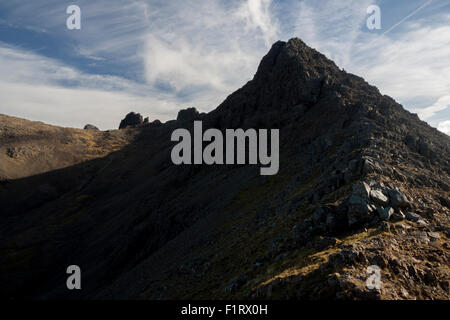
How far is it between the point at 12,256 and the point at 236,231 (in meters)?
67.7

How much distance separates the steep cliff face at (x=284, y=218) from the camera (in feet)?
46.8

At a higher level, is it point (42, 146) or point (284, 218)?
point (42, 146)

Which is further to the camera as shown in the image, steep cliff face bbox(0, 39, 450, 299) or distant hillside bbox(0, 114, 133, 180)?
distant hillside bbox(0, 114, 133, 180)

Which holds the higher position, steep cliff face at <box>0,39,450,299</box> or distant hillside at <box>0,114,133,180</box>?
distant hillside at <box>0,114,133,180</box>

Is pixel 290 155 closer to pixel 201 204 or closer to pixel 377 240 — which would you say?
pixel 201 204

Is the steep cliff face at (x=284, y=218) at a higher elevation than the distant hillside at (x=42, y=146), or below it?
below

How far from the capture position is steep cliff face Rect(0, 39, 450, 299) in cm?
1427

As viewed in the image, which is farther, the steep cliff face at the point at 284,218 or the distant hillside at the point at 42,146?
the distant hillside at the point at 42,146

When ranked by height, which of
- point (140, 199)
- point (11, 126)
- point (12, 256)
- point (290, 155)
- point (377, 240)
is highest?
point (11, 126)

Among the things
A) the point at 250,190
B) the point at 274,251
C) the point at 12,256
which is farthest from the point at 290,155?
the point at 12,256

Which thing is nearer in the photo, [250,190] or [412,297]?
[412,297]

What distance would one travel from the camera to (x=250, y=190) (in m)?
44.3

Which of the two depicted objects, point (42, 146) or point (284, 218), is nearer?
point (284, 218)

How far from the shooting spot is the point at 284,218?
83.9 ft
